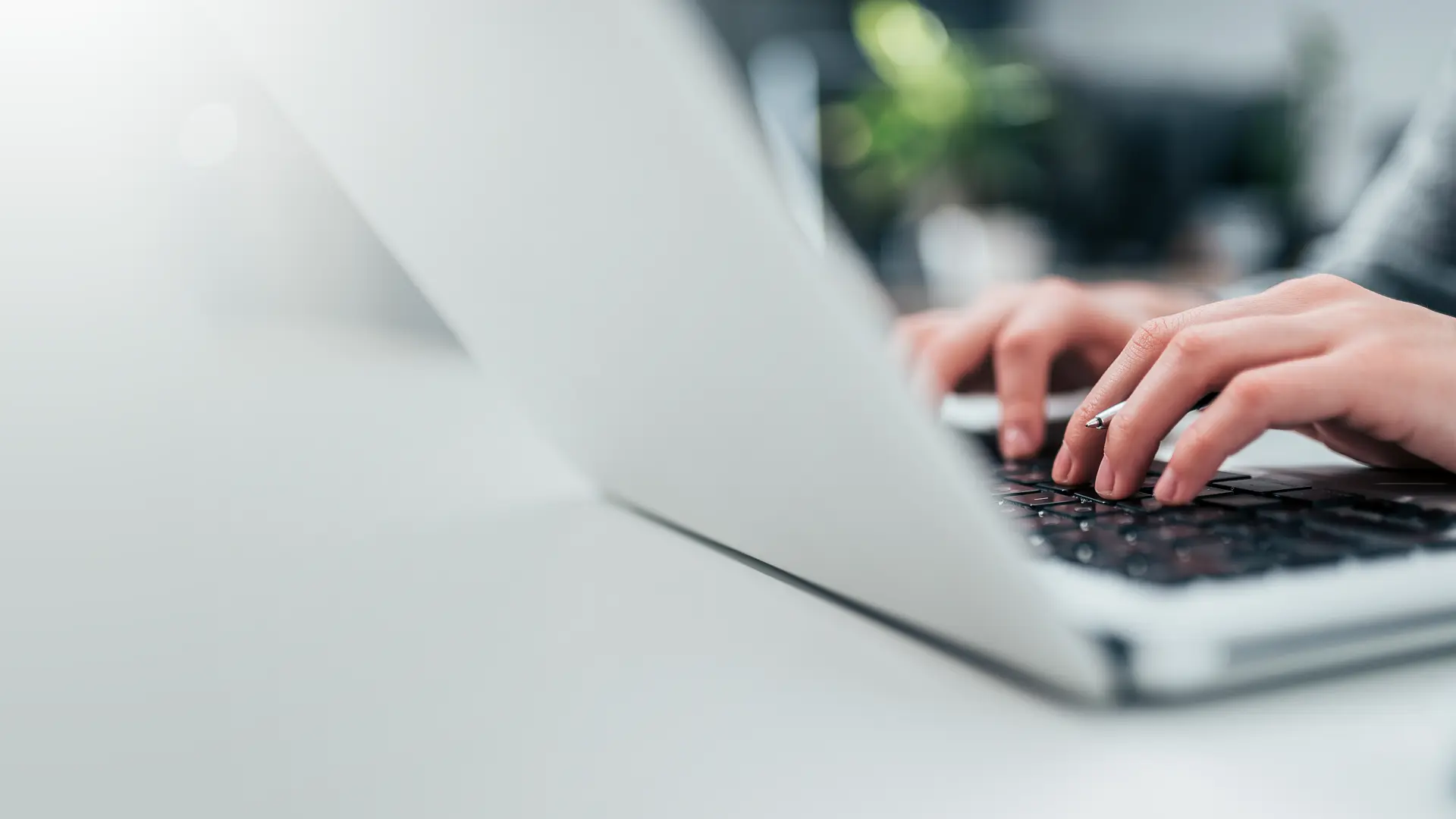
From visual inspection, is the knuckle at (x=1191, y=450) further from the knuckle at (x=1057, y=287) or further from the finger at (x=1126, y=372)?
the knuckle at (x=1057, y=287)

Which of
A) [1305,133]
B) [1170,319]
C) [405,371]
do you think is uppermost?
[1170,319]

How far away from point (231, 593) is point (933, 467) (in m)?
0.25

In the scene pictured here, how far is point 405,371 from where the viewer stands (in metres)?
0.92

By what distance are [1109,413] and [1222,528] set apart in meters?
0.09

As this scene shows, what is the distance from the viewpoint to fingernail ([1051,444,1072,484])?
1.33ft

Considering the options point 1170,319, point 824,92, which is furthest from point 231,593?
point 824,92

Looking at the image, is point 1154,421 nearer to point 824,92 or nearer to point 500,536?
point 500,536

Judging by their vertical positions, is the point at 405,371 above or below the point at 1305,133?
above

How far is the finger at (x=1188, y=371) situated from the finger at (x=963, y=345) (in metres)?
0.16

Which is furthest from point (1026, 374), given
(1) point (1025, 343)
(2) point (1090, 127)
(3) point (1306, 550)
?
(2) point (1090, 127)

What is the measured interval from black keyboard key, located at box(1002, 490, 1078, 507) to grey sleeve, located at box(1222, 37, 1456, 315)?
0.37 metres

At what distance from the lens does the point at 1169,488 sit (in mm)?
357

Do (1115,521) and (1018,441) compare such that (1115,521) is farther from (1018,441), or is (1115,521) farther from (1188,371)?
(1018,441)

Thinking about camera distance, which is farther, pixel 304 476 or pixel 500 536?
pixel 304 476
